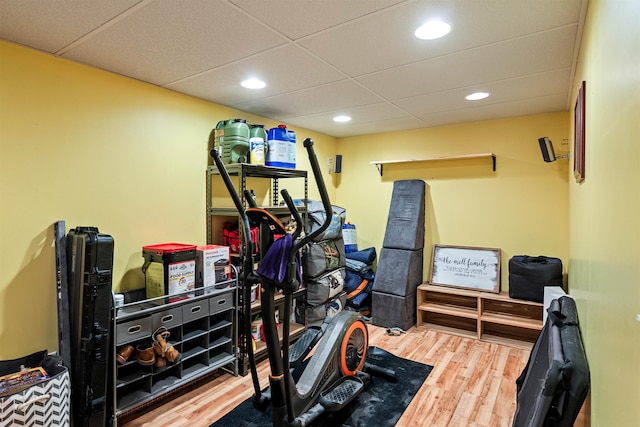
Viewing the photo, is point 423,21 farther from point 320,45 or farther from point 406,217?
point 406,217

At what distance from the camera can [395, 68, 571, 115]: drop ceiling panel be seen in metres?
2.53

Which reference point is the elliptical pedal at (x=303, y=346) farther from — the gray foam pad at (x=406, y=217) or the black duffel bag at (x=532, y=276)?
the black duffel bag at (x=532, y=276)

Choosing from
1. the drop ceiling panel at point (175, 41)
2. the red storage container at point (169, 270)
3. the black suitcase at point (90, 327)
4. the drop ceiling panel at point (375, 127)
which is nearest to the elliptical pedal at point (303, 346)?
the red storage container at point (169, 270)

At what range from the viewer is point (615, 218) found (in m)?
0.91

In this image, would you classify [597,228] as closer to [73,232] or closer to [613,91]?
[613,91]

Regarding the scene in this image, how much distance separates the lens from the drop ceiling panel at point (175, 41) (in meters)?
1.66

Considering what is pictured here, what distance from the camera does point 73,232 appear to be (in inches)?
84.0

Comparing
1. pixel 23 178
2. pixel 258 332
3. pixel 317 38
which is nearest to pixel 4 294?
pixel 23 178

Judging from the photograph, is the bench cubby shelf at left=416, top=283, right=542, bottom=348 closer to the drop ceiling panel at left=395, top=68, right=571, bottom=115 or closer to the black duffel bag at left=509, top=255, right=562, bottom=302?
the black duffel bag at left=509, top=255, right=562, bottom=302

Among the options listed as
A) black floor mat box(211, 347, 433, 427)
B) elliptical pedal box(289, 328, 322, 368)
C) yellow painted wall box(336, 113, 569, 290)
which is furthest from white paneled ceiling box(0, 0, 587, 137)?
black floor mat box(211, 347, 433, 427)

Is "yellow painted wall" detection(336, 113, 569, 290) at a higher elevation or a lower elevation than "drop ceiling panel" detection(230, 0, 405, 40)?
lower

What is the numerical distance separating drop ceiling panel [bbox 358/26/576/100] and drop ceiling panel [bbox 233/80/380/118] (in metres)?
0.18

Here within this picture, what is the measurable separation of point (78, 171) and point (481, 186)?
3.68 metres

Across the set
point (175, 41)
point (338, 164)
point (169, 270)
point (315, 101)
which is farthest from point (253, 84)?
point (338, 164)
